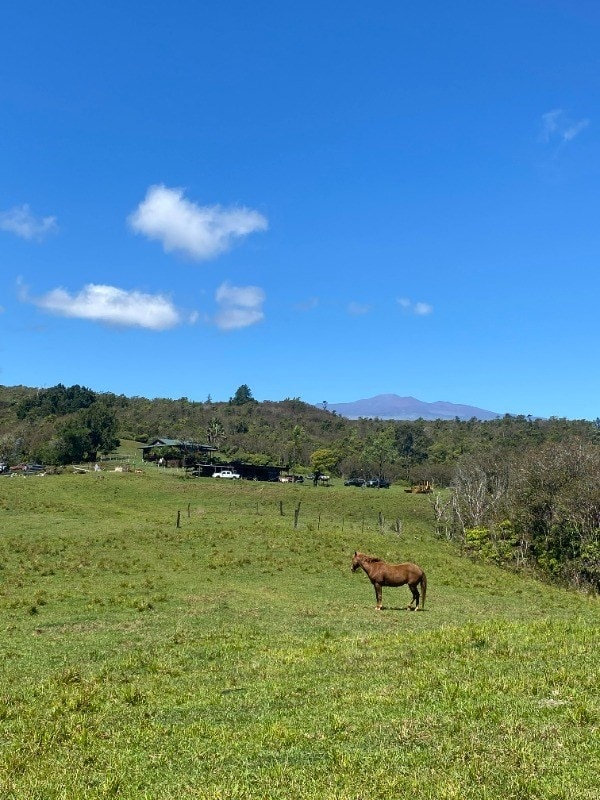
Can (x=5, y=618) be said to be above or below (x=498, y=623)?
below

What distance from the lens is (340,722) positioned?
8.75m

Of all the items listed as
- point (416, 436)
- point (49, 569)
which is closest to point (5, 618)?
point (49, 569)

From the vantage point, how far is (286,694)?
10461mm

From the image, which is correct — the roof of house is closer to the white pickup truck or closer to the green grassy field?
the white pickup truck

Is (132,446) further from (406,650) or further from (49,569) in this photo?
(406,650)

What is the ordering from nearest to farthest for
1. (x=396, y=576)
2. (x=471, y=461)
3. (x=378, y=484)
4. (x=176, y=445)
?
(x=396, y=576), (x=471, y=461), (x=378, y=484), (x=176, y=445)

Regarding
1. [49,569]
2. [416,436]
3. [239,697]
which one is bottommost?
[49,569]

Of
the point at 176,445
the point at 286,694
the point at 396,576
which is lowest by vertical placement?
the point at 286,694

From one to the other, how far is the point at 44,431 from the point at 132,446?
2152 cm

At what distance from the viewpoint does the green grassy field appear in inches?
283

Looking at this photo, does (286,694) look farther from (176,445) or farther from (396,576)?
(176,445)

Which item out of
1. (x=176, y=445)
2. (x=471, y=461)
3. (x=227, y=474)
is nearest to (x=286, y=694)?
(x=471, y=461)

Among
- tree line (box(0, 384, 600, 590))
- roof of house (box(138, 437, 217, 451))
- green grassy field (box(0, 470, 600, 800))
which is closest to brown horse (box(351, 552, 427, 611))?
green grassy field (box(0, 470, 600, 800))

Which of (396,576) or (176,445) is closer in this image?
(396,576)
